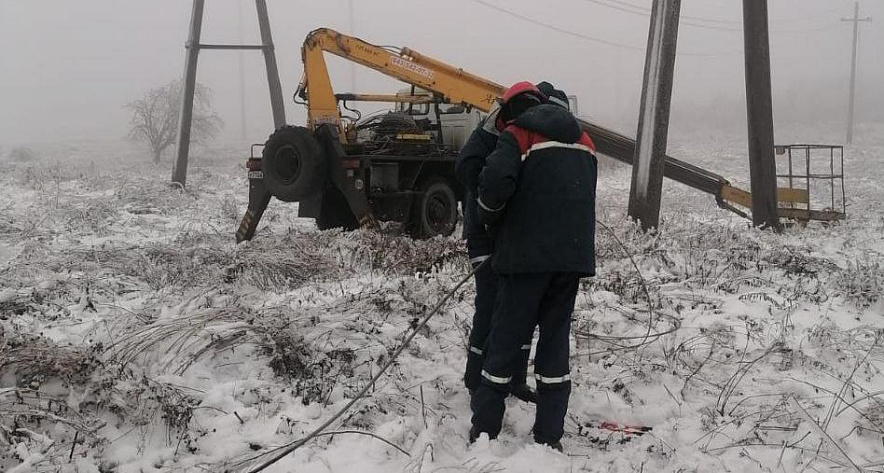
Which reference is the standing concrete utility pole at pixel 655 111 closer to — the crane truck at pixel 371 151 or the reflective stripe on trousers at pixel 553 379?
the crane truck at pixel 371 151

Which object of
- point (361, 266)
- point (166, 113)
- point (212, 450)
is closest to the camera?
point (212, 450)

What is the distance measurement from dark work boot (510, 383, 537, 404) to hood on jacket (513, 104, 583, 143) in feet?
4.74

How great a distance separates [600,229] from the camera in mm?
8234

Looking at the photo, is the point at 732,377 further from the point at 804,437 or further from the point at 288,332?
the point at 288,332

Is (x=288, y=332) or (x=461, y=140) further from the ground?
(x=461, y=140)

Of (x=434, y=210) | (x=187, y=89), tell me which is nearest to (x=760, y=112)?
(x=434, y=210)

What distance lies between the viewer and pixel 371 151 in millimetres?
8555

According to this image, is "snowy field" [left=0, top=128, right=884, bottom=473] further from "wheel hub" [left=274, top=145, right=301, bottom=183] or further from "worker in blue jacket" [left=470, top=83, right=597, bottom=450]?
"wheel hub" [left=274, top=145, right=301, bottom=183]

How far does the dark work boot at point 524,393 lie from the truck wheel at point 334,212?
5.19 metres

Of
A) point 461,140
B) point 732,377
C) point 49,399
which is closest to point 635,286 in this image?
point 732,377

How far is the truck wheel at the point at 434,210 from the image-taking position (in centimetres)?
884

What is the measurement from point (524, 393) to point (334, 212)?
5.55 m

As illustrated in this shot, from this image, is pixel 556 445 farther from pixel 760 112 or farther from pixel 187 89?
pixel 187 89

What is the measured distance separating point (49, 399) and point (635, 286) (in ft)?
14.6
